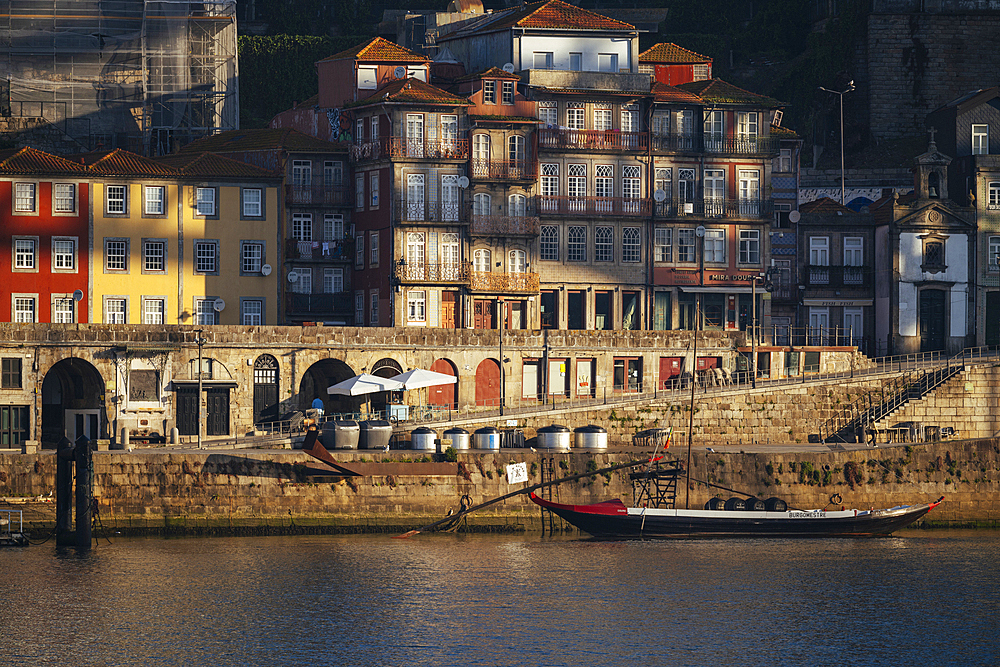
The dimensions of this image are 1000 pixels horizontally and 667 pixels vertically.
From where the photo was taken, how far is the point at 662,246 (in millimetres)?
86625

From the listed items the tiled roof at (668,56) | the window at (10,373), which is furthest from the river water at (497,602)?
the tiled roof at (668,56)

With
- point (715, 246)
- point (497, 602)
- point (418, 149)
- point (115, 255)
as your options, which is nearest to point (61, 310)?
point (115, 255)

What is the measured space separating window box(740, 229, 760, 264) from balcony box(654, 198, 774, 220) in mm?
751

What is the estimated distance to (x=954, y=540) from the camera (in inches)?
2613

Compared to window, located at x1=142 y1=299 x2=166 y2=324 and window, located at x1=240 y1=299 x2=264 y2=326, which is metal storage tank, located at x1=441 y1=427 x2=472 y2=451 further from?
window, located at x1=142 y1=299 x2=166 y2=324

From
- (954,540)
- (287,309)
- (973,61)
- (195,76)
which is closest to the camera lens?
(954,540)

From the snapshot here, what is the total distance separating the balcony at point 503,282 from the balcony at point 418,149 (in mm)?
5664

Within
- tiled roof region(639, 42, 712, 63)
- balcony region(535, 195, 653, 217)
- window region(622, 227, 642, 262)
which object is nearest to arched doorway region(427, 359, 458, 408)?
balcony region(535, 195, 653, 217)

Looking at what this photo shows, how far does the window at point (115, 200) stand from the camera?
79.9 m

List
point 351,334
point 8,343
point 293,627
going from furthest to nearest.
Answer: point 351,334
point 8,343
point 293,627

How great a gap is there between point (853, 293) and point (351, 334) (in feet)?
89.1

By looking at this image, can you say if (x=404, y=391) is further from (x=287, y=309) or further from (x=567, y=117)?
(x=567, y=117)

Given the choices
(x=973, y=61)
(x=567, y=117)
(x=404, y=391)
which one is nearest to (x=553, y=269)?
(x=567, y=117)

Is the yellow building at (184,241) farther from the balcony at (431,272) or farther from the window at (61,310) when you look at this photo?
the balcony at (431,272)
